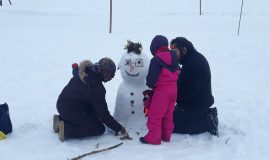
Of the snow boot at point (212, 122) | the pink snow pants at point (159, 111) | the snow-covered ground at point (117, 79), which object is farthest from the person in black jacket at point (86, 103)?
the snow boot at point (212, 122)

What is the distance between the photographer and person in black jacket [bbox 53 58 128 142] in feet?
15.3

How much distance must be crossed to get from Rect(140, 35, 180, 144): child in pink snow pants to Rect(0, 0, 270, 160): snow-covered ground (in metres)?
0.25

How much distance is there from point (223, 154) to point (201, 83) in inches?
39.0

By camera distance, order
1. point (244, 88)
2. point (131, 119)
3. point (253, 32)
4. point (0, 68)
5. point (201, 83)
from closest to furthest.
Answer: point (201, 83) < point (131, 119) < point (244, 88) < point (0, 68) < point (253, 32)

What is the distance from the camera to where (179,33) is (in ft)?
42.5

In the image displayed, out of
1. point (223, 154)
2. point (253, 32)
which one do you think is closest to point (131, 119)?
point (223, 154)

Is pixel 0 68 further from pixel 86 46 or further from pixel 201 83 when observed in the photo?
pixel 201 83

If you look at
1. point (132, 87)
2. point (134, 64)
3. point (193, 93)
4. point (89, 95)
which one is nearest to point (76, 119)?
point (89, 95)

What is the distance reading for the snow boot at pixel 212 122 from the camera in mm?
5000

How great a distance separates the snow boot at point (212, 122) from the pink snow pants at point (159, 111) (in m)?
0.57

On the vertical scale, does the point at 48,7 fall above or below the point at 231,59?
above

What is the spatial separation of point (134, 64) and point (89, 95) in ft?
2.45

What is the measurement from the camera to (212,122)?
5023mm

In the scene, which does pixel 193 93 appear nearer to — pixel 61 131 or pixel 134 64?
pixel 134 64
